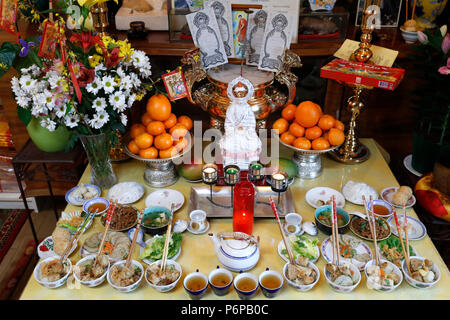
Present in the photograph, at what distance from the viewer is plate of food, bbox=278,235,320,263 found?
149 cm

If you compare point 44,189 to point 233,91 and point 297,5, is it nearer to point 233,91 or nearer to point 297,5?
point 233,91

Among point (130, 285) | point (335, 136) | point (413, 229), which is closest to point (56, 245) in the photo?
point (130, 285)

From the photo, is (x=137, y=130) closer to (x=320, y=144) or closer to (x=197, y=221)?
(x=197, y=221)

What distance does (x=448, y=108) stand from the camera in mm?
1966

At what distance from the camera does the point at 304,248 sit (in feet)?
4.94

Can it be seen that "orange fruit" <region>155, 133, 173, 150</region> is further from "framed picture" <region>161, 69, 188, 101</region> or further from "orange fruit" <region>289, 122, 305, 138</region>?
"orange fruit" <region>289, 122, 305, 138</region>

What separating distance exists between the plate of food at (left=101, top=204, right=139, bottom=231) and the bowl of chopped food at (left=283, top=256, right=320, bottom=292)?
25.2 inches

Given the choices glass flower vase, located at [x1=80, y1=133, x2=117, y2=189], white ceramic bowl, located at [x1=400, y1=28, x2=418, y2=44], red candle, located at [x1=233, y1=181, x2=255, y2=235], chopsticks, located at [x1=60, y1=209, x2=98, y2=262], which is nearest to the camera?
chopsticks, located at [x1=60, y1=209, x2=98, y2=262]

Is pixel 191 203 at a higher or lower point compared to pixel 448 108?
lower

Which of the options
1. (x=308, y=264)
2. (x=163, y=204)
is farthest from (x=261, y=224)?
(x=163, y=204)

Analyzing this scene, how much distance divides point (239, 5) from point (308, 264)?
1.28 m

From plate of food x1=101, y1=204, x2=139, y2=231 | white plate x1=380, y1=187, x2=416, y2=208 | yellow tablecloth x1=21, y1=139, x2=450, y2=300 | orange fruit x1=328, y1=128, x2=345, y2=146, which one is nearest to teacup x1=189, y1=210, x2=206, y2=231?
yellow tablecloth x1=21, y1=139, x2=450, y2=300

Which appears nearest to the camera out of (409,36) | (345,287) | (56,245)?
(345,287)

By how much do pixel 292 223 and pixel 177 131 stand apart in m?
0.65
